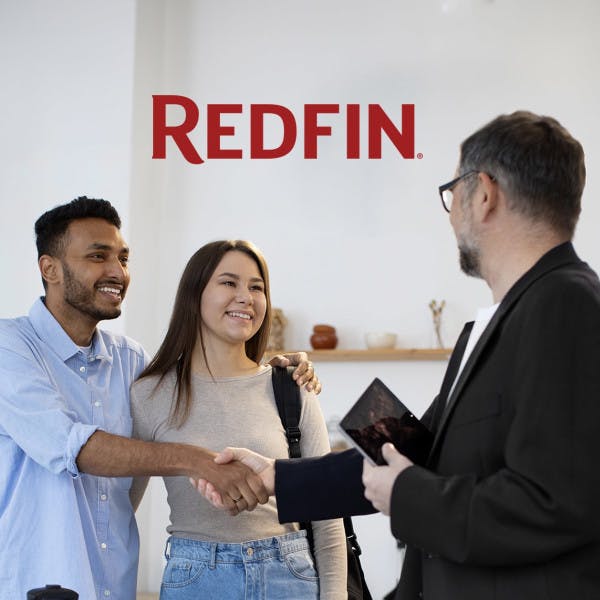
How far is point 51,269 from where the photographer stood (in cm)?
253

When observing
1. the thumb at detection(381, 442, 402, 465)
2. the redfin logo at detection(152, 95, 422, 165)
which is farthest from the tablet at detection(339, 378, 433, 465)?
the redfin logo at detection(152, 95, 422, 165)

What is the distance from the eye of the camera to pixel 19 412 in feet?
7.11

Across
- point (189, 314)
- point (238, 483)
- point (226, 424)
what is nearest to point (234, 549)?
point (238, 483)

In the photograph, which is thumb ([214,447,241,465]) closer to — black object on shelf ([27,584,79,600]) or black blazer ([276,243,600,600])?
black blazer ([276,243,600,600])

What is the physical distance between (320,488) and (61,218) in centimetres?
126

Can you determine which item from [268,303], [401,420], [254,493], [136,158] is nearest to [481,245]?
[401,420]

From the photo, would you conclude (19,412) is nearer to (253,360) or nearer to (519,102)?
(253,360)

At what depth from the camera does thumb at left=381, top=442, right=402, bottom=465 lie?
146cm

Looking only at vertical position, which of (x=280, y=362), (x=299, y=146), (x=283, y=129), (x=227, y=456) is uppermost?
(x=283, y=129)

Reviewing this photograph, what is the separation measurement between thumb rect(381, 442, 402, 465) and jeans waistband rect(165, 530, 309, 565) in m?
0.71

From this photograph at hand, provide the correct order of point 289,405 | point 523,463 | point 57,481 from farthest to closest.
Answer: point 289,405
point 57,481
point 523,463

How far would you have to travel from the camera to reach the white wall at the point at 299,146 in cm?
517

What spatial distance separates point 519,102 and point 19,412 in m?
4.18

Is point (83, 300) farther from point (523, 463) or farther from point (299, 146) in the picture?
point (299, 146)
